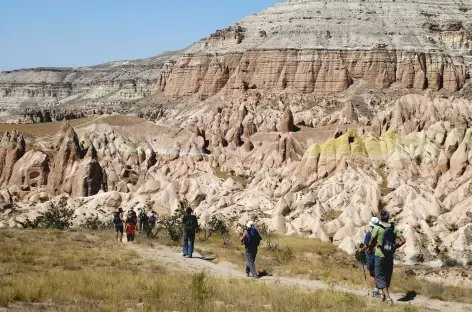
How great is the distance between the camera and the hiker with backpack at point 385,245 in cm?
1703

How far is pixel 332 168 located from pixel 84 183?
72.6ft

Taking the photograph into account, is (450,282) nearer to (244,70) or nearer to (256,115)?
(256,115)

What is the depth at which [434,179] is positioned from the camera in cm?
6406

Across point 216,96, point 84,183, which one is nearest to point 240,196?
point 84,183

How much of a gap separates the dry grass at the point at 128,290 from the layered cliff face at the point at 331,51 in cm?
9632

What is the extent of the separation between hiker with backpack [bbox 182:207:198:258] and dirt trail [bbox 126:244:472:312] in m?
0.28

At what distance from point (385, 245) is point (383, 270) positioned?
2.24ft

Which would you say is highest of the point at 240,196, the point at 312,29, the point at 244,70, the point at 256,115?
the point at 312,29

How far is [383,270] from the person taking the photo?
56.9 ft

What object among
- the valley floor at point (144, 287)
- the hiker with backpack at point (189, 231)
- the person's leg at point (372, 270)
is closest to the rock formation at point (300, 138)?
the hiker with backpack at point (189, 231)

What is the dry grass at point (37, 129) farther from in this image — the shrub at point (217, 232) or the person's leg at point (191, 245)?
the person's leg at point (191, 245)

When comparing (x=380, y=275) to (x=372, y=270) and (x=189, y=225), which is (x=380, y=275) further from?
(x=189, y=225)

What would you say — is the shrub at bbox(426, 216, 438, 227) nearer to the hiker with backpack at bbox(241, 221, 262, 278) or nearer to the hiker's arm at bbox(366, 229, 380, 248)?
the hiker with backpack at bbox(241, 221, 262, 278)

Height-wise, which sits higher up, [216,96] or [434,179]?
[216,96]
